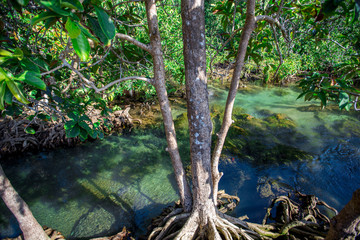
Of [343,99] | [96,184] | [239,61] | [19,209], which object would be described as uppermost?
[239,61]

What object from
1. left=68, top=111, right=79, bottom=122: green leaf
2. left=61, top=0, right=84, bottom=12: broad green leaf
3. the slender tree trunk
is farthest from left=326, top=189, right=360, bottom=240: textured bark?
left=68, top=111, right=79, bottom=122: green leaf

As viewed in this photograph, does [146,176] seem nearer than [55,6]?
No

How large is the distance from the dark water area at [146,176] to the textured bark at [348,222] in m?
2.55

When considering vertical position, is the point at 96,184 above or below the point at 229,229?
below

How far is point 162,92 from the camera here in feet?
8.31

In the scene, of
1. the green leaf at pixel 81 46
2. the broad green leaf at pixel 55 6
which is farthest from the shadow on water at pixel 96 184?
the broad green leaf at pixel 55 6

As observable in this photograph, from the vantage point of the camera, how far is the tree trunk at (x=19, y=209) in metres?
2.44

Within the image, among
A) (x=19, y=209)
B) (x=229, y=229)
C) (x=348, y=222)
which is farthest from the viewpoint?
(x=229, y=229)

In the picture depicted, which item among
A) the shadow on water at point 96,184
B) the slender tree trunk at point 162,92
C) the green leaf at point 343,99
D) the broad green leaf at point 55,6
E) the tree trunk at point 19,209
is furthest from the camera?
the shadow on water at point 96,184

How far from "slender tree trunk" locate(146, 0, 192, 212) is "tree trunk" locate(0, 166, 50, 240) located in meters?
2.20

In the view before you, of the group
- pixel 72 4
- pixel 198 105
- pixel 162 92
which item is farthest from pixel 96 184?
pixel 72 4

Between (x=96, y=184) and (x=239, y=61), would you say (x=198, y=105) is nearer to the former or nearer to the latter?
(x=239, y=61)

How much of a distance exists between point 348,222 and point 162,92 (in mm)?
2322

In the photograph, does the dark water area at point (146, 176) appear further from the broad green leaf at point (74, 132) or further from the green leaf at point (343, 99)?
the green leaf at point (343, 99)
